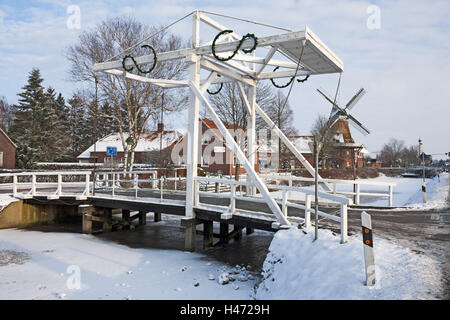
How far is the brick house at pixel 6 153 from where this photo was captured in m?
32.3

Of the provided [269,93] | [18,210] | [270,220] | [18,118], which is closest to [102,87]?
[18,210]

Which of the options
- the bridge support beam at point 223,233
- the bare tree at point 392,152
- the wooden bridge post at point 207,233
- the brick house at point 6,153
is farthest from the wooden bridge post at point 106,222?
the bare tree at point 392,152

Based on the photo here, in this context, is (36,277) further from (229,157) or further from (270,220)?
(229,157)

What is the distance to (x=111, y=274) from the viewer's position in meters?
8.25

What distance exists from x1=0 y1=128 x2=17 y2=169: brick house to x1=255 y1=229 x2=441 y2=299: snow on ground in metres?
33.8

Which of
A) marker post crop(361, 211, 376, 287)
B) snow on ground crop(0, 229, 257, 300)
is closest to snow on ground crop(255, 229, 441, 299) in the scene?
marker post crop(361, 211, 376, 287)

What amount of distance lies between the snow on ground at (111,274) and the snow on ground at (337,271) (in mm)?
1356

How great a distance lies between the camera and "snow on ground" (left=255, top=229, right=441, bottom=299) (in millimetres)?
4359

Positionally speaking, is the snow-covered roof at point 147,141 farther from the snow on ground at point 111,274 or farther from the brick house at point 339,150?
the snow on ground at point 111,274

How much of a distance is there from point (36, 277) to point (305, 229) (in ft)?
21.2

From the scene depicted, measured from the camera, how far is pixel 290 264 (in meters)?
5.84

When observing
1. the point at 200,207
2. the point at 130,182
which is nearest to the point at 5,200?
the point at 130,182

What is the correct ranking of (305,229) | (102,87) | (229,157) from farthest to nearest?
(229,157) < (102,87) < (305,229)

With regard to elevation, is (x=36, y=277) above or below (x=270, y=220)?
below
